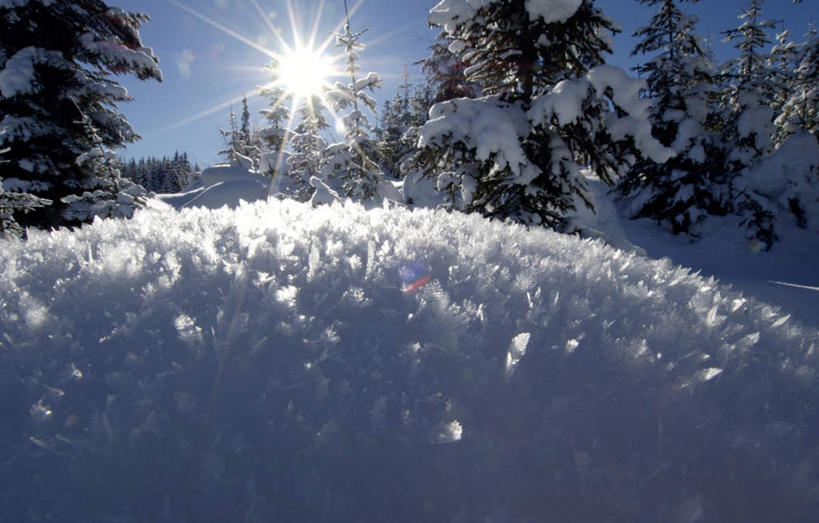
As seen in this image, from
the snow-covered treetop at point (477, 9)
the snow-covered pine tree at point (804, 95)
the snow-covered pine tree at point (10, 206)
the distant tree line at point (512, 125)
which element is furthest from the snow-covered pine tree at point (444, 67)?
the snow-covered pine tree at point (804, 95)

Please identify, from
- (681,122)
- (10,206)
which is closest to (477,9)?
(10,206)

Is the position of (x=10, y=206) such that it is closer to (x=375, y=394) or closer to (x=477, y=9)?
(x=477, y=9)

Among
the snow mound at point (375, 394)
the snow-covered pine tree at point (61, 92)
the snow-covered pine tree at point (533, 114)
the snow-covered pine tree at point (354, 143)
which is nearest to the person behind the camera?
the snow mound at point (375, 394)

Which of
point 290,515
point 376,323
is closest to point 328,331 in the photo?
point 376,323

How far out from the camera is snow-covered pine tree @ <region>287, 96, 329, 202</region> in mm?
18859

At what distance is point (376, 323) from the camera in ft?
5.12

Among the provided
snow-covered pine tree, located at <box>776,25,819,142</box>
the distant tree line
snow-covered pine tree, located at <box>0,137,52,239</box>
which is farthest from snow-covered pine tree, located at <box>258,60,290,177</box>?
snow-covered pine tree, located at <box>776,25,819,142</box>

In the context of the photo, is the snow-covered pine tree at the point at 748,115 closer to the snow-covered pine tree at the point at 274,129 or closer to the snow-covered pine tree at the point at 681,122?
the snow-covered pine tree at the point at 681,122

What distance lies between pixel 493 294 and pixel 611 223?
50.1 ft

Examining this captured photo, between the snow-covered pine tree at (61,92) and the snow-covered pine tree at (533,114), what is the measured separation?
9.54 m

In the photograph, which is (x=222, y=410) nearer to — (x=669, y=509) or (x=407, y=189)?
(x=669, y=509)

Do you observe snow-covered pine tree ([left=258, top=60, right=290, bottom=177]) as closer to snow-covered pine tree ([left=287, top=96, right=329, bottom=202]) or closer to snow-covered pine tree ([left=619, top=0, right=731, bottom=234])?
snow-covered pine tree ([left=287, top=96, right=329, bottom=202])

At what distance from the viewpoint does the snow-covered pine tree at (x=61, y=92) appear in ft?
30.3

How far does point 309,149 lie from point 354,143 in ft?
20.5
